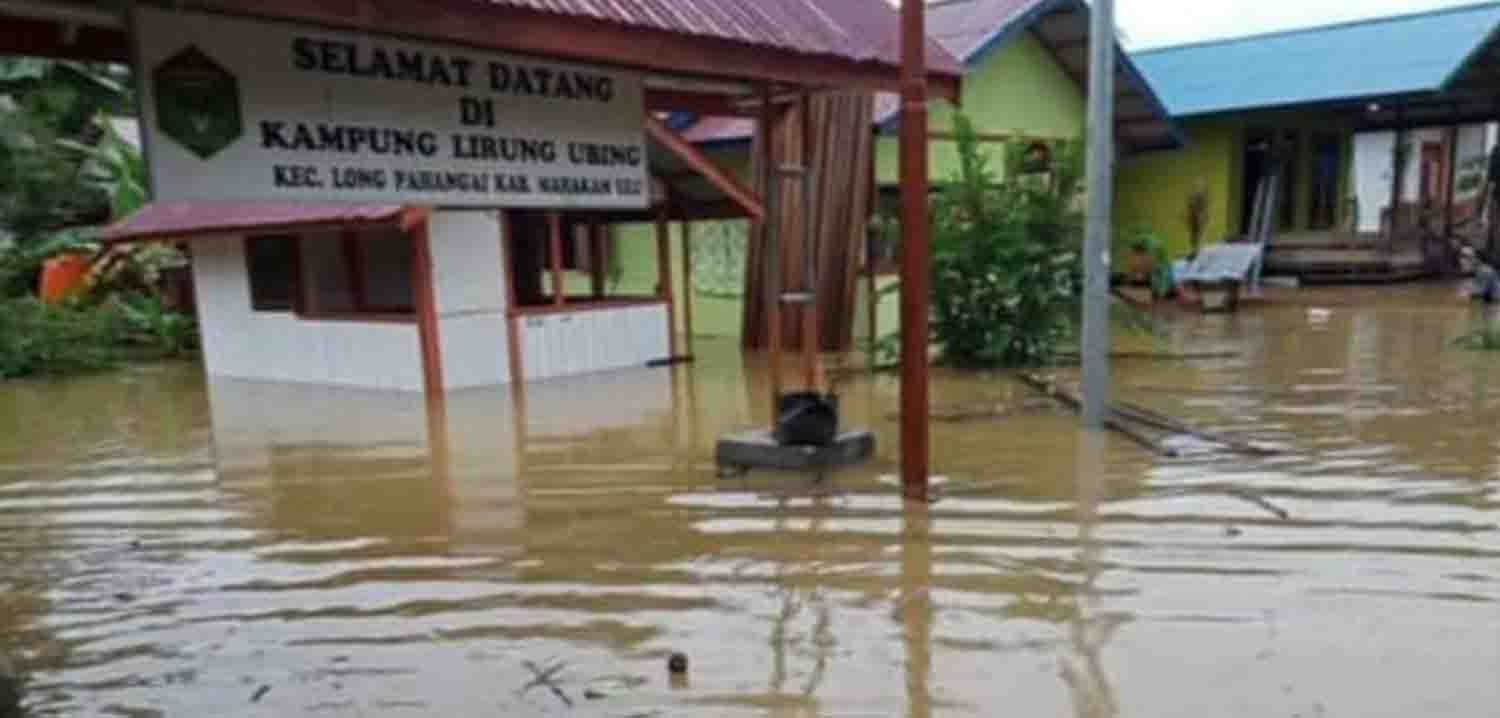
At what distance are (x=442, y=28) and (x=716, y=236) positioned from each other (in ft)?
40.8

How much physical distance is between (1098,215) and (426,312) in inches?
276

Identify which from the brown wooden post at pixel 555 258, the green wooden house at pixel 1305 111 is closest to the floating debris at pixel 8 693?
the brown wooden post at pixel 555 258

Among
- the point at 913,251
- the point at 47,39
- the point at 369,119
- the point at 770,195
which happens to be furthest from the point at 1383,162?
the point at 47,39

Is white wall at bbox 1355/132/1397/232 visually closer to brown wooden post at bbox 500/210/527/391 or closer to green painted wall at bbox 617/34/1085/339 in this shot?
green painted wall at bbox 617/34/1085/339

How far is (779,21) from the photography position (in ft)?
19.9

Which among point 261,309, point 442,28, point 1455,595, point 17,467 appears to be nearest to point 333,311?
point 261,309

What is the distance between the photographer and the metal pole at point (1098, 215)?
7.46 m

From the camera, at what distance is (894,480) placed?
6691mm

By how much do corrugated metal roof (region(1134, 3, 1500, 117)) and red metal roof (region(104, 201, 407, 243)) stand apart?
15.1m

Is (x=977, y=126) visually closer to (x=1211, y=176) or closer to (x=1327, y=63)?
(x=1211, y=176)

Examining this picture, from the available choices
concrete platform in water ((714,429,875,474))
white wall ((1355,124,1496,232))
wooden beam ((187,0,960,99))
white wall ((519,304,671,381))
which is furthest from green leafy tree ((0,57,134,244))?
white wall ((1355,124,1496,232))

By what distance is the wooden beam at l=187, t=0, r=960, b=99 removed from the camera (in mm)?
3900

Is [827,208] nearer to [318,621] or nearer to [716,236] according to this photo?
[716,236]

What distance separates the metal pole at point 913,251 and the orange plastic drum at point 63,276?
18.0 metres
